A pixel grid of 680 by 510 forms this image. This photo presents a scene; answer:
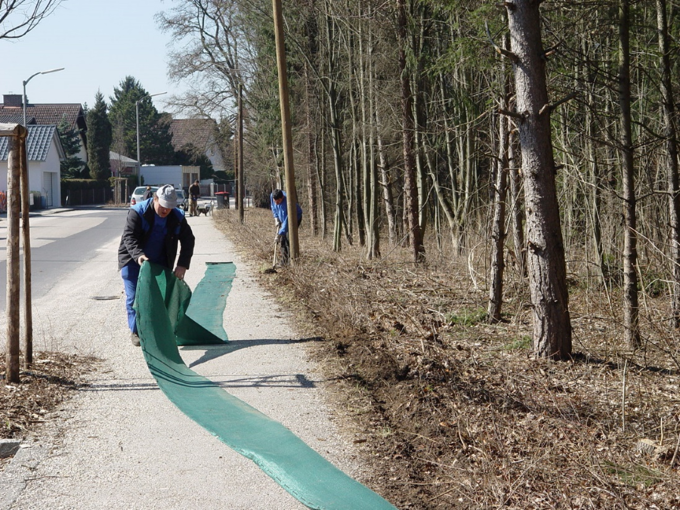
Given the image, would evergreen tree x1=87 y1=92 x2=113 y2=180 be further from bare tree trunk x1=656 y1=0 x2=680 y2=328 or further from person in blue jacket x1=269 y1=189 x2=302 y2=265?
bare tree trunk x1=656 y1=0 x2=680 y2=328

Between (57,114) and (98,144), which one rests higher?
(57,114)

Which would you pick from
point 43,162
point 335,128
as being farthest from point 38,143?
point 335,128

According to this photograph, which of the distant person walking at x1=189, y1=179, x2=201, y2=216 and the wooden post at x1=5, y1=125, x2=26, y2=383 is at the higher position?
the distant person walking at x1=189, y1=179, x2=201, y2=216

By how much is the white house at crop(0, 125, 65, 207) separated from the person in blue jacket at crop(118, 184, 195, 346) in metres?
48.2

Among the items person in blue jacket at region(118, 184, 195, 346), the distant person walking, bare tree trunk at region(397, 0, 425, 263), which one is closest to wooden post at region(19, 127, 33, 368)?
person in blue jacket at region(118, 184, 195, 346)

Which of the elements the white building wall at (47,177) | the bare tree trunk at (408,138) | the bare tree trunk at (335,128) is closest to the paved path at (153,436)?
the bare tree trunk at (408,138)

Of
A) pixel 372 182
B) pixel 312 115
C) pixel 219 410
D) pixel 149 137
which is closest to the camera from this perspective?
pixel 219 410

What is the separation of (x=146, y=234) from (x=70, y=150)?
70.6m

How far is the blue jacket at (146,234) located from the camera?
8.48m

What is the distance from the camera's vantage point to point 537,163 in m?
7.55

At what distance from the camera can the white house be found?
5481 cm

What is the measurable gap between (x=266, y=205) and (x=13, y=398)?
52341mm

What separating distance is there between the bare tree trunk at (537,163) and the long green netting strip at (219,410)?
3069 millimetres

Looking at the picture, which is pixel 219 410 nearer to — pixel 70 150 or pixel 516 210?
pixel 516 210
